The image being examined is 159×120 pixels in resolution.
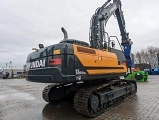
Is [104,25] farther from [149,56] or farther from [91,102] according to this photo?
[149,56]

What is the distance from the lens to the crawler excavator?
5145 mm

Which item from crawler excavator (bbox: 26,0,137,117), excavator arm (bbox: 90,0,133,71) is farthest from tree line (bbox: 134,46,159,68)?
crawler excavator (bbox: 26,0,137,117)

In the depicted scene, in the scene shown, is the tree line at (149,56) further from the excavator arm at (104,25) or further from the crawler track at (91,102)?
the crawler track at (91,102)

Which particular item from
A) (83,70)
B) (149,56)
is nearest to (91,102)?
(83,70)

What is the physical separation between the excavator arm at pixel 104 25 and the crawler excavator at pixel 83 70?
39mm

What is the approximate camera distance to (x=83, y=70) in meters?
5.42

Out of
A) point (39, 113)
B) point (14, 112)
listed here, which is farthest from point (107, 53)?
point (14, 112)

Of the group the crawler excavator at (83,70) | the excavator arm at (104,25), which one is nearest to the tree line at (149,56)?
the excavator arm at (104,25)

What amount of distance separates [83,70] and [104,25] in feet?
15.6

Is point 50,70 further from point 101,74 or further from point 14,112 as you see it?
point 14,112

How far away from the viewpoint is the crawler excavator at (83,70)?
514 cm

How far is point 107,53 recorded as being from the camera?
6.70 metres

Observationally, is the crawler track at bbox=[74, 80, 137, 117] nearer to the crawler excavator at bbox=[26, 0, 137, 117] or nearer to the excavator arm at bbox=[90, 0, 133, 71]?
the crawler excavator at bbox=[26, 0, 137, 117]

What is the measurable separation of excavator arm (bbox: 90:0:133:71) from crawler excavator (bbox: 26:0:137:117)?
0.13 ft
